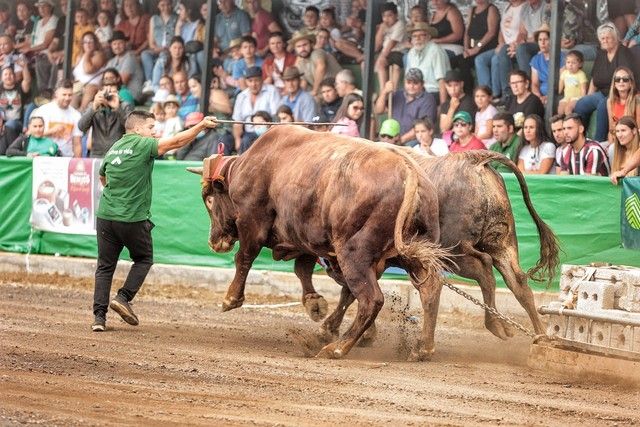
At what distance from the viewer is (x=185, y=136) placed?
36.7 ft

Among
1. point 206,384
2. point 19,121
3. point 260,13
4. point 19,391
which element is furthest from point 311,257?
point 19,121

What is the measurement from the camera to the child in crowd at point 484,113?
14906 millimetres

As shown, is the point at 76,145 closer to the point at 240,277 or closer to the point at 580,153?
the point at 240,277

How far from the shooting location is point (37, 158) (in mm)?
16812

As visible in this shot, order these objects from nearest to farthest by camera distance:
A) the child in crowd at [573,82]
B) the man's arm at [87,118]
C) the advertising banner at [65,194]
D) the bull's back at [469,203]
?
the bull's back at [469,203], the man's arm at [87,118], the child in crowd at [573,82], the advertising banner at [65,194]

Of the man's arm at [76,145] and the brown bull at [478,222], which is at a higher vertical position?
the brown bull at [478,222]

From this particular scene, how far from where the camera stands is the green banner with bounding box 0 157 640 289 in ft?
41.5

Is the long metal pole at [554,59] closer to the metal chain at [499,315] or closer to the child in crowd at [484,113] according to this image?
the child in crowd at [484,113]

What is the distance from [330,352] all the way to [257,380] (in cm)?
139

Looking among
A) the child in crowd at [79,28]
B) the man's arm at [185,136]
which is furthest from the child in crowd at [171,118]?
the man's arm at [185,136]

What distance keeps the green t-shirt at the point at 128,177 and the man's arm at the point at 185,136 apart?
0.09 meters

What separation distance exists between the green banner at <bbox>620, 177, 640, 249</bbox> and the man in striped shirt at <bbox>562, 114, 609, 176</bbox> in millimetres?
1099

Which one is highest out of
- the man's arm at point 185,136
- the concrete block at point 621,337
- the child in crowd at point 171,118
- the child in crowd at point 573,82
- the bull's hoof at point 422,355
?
the child in crowd at point 573,82

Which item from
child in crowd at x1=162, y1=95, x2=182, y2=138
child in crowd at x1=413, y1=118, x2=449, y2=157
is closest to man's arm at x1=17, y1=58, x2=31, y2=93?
child in crowd at x1=162, y1=95, x2=182, y2=138
